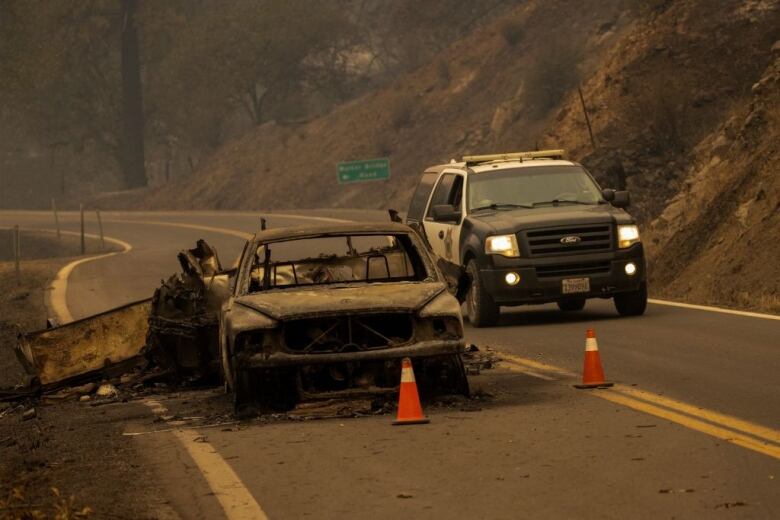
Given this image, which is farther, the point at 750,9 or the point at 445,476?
the point at 750,9

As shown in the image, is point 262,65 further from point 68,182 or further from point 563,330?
point 563,330

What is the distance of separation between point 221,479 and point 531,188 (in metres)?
11.3

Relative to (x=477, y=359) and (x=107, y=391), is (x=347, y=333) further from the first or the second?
(x=477, y=359)

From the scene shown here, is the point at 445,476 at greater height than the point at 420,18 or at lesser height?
lesser

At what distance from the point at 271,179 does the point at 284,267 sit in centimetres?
6427

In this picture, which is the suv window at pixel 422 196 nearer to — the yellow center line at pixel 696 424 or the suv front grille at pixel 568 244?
the suv front grille at pixel 568 244

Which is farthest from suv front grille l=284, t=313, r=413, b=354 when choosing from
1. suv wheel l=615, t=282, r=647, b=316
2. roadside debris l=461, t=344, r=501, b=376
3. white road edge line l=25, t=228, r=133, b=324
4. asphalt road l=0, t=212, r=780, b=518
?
white road edge line l=25, t=228, r=133, b=324

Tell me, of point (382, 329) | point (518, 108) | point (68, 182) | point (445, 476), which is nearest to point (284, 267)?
point (382, 329)

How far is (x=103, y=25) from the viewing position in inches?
3509

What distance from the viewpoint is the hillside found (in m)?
25.8

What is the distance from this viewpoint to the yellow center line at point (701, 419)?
9.63 meters

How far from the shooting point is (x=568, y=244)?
18.7 m

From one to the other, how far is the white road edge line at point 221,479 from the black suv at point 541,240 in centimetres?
793

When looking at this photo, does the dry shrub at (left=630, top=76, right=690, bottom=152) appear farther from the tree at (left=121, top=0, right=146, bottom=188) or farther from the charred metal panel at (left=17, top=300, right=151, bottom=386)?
the tree at (left=121, top=0, right=146, bottom=188)
